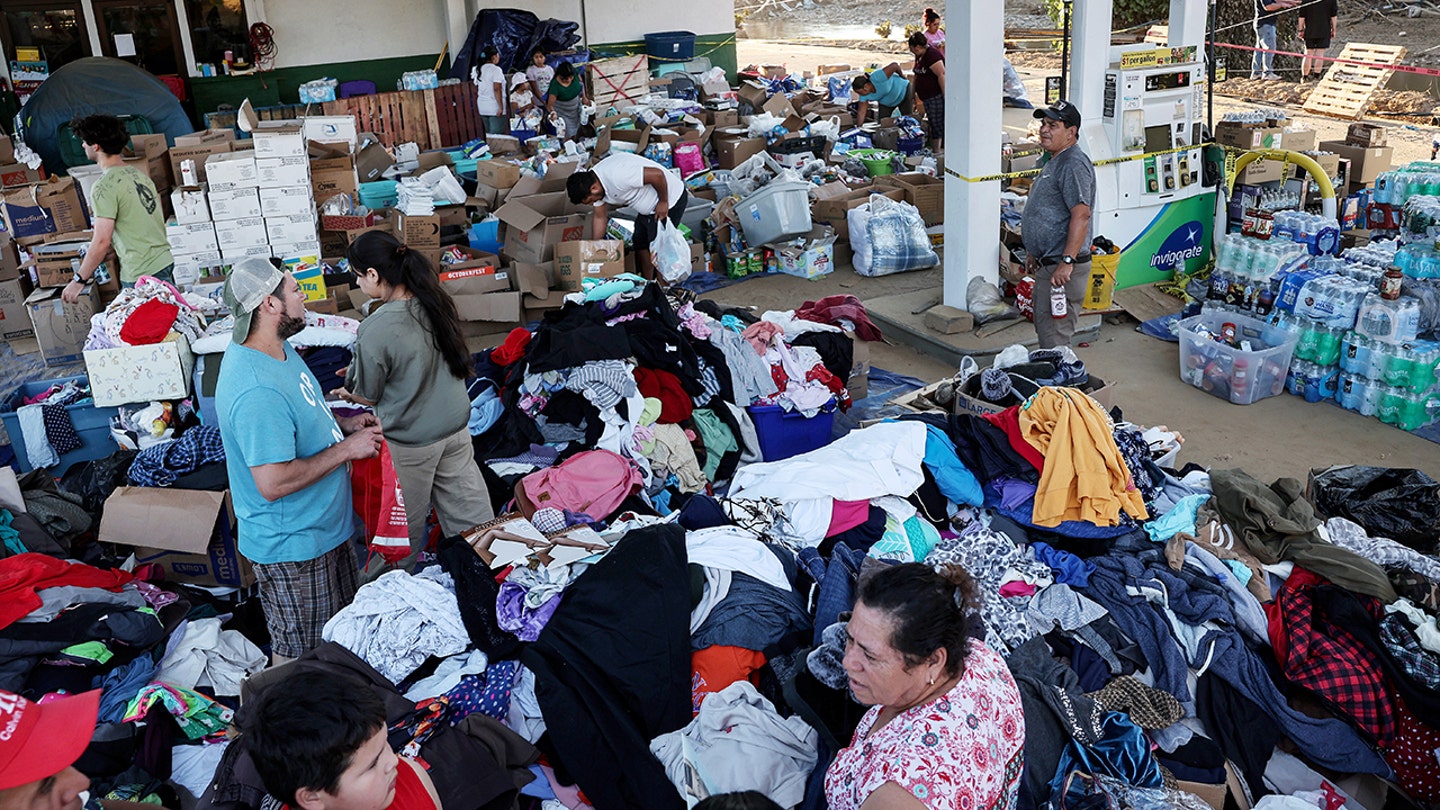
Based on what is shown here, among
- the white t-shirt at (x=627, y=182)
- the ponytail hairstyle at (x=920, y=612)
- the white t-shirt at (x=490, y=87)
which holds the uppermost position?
the white t-shirt at (x=490, y=87)

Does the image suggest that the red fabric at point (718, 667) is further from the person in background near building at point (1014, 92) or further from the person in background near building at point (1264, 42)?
the person in background near building at point (1264, 42)

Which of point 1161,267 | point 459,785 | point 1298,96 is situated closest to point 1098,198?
point 1161,267

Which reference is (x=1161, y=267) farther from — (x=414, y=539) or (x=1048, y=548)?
(x=414, y=539)

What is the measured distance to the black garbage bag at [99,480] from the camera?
500 cm

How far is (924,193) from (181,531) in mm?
7511

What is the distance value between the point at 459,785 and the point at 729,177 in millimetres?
8616

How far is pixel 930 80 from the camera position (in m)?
13.1

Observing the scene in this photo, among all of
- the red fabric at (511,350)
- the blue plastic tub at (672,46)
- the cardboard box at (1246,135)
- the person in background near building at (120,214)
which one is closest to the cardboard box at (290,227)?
the person in background near building at (120,214)

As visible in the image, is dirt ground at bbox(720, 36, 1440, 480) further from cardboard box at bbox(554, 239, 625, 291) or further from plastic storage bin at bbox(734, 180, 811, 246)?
cardboard box at bbox(554, 239, 625, 291)

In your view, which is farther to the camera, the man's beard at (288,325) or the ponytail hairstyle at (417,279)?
the ponytail hairstyle at (417,279)

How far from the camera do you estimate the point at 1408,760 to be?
3.25 m

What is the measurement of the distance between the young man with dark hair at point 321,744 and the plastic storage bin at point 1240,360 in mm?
5852

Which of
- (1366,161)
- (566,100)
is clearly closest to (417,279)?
(1366,161)

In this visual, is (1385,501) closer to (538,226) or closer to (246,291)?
(246,291)
